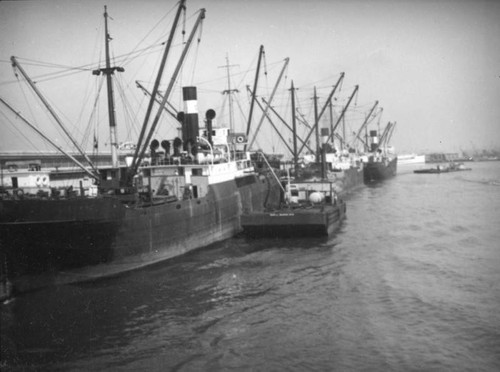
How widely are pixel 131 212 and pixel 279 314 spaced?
9116mm

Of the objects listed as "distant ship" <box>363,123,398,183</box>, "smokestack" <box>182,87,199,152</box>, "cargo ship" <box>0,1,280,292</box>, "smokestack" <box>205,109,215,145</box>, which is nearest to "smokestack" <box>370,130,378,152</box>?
"distant ship" <box>363,123,398,183</box>

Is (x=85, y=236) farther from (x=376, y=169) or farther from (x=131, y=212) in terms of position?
(x=376, y=169)

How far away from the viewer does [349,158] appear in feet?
280

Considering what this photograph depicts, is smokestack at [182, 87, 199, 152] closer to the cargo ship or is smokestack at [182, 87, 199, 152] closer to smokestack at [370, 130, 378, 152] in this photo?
the cargo ship

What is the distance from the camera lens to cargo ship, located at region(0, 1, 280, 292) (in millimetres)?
18250

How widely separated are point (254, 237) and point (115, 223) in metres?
11.7

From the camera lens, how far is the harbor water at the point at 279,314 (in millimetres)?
12422

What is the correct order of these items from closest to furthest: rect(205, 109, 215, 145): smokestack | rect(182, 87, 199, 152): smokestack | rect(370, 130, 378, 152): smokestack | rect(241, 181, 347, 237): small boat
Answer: rect(241, 181, 347, 237): small boat < rect(182, 87, 199, 152): smokestack < rect(205, 109, 215, 145): smokestack < rect(370, 130, 378, 152): smokestack

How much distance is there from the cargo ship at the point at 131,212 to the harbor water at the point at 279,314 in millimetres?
931

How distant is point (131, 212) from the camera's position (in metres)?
20.9

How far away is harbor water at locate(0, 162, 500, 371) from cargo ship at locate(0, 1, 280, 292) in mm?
931

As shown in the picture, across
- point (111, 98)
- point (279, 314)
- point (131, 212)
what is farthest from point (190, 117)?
point (279, 314)

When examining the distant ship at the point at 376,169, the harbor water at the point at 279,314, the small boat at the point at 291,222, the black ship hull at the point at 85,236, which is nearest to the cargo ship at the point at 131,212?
the black ship hull at the point at 85,236

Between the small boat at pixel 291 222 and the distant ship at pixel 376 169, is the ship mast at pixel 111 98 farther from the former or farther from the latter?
the distant ship at pixel 376 169
